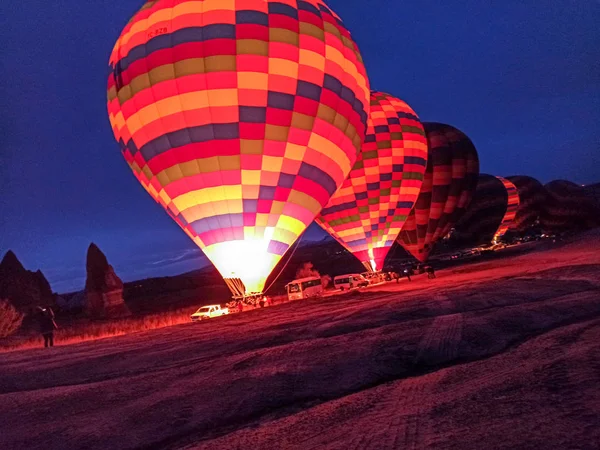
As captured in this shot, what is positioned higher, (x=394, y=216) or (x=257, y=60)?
(x=257, y=60)

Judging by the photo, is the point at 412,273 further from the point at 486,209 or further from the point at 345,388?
the point at 345,388

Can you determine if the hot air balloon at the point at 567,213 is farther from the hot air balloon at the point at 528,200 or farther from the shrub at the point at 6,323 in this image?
the shrub at the point at 6,323

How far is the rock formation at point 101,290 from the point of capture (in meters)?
25.8

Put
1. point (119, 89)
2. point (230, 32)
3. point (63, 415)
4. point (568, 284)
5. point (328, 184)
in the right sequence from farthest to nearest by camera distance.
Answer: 1. point (328, 184)
2. point (119, 89)
3. point (230, 32)
4. point (568, 284)
5. point (63, 415)

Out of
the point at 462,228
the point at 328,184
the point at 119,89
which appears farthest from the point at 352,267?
the point at 119,89

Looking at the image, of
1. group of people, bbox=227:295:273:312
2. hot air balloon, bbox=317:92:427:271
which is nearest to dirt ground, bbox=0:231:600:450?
group of people, bbox=227:295:273:312

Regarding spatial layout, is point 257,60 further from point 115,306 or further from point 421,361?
point 115,306

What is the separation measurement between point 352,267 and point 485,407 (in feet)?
147

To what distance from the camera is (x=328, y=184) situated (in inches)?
550

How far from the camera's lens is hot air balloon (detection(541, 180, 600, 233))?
4812 centimetres

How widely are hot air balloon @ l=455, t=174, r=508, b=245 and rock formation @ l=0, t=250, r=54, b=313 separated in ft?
117

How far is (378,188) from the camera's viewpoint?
70.3 feet

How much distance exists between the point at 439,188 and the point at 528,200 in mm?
26173

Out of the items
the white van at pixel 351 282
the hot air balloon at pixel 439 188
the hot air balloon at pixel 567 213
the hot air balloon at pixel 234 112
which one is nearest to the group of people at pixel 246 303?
the hot air balloon at pixel 234 112
